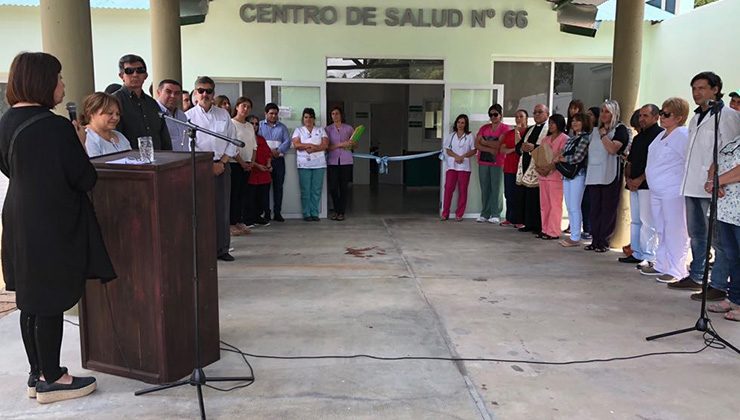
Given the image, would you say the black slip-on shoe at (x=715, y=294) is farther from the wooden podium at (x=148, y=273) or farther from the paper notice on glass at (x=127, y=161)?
the paper notice on glass at (x=127, y=161)

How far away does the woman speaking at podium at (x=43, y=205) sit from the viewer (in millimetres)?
2535

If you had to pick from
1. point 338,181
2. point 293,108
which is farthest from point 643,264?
point 293,108

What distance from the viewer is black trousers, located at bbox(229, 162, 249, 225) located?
24.7 ft

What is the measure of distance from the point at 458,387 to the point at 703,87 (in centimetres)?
303

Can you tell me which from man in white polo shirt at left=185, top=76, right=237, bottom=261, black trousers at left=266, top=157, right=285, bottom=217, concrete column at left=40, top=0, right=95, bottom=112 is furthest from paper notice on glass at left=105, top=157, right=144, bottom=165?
black trousers at left=266, top=157, right=285, bottom=217

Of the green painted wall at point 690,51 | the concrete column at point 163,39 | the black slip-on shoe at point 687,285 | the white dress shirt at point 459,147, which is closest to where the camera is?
the black slip-on shoe at point 687,285

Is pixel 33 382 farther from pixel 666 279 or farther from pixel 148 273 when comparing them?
pixel 666 279

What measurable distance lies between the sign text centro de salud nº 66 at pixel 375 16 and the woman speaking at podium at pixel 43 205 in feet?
20.7

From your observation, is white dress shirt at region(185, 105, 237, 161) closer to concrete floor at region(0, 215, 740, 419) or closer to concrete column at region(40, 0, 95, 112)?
concrete floor at region(0, 215, 740, 419)

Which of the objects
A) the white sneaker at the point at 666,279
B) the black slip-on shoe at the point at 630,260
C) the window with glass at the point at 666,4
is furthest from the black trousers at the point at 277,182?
the window with glass at the point at 666,4

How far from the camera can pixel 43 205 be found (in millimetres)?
2557

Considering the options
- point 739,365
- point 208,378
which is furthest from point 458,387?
point 739,365

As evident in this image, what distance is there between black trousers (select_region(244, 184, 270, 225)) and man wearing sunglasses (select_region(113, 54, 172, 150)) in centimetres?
370

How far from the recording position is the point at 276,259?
5973 mm
